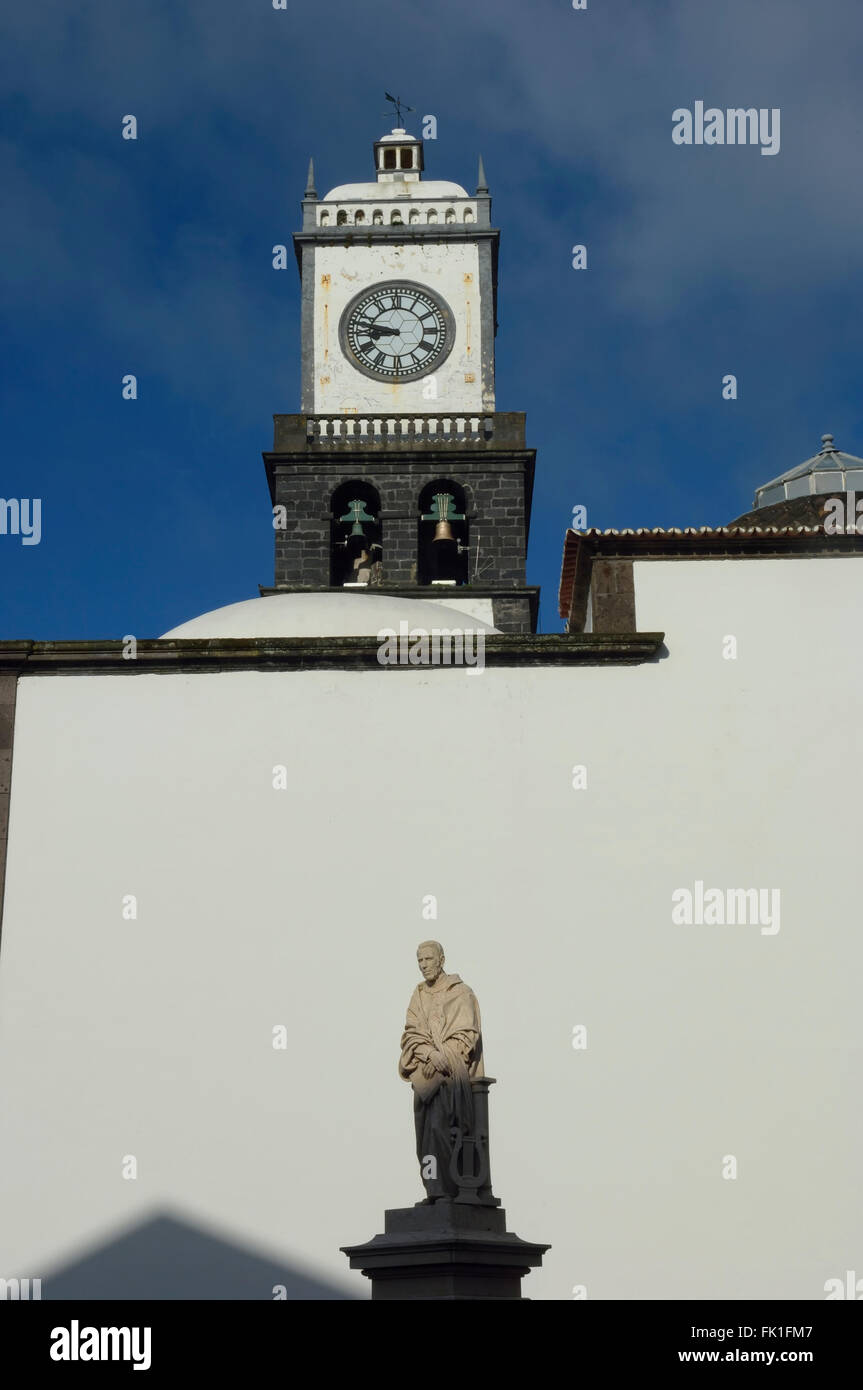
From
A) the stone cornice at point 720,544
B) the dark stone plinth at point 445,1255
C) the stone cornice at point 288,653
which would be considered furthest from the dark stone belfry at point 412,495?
the dark stone plinth at point 445,1255

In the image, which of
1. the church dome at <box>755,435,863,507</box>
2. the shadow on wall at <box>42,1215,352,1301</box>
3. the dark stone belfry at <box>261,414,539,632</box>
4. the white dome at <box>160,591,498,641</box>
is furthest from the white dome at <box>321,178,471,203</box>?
the shadow on wall at <box>42,1215,352,1301</box>

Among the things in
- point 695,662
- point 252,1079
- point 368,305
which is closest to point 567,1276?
point 252,1079

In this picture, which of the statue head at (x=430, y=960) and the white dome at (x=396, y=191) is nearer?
the statue head at (x=430, y=960)

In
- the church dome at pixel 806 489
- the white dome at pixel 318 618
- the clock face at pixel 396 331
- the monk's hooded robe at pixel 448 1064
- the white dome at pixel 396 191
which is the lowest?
the monk's hooded robe at pixel 448 1064

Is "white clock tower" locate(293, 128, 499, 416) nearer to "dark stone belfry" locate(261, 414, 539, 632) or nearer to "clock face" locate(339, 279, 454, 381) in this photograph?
"clock face" locate(339, 279, 454, 381)

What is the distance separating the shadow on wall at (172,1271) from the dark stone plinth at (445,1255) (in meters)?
4.30

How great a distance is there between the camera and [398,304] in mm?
30188

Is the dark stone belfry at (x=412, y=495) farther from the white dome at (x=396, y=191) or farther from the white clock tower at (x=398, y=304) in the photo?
the white dome at (x=396, y=191)

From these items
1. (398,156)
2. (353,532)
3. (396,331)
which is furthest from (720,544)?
(398,156)

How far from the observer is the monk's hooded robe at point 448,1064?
39.8ft

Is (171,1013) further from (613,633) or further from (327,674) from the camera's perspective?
(613,633)

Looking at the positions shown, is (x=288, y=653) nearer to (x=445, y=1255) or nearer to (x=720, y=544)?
(x=720, y=544)

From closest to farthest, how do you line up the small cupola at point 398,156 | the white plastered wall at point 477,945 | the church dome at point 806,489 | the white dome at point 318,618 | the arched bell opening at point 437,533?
1. the white plastered wall at point 477,945
2. the white dome at point 318,618
3. the church dome at point 806,489
4. the arched bell opening at point 437,533
5. the small cupola at point 398,156

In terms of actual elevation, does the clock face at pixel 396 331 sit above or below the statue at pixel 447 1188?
above
